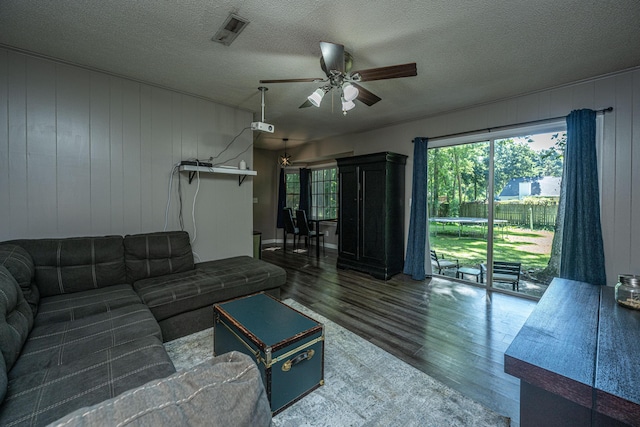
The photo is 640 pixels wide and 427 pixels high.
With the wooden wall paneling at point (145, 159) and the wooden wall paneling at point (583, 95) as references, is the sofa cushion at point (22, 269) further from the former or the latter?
the wooden wall paneling at point (583, 95)

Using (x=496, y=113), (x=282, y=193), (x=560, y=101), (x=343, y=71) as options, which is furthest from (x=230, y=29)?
(x=282, y=193)

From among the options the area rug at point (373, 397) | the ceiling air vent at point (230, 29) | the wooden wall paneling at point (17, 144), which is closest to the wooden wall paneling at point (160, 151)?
the wooden wall paneling at point (17, 144)

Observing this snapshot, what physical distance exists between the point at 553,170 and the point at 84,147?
525 cm

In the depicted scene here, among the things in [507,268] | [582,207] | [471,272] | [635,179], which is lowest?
[471,272]

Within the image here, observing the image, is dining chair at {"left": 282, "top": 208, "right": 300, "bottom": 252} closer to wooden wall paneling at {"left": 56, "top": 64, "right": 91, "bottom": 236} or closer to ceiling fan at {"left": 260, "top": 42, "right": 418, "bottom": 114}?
wooden wall paneling at {"left": 56, "top": 64, "right": 91, "bottom": 236}

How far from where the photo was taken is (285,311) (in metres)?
1.94

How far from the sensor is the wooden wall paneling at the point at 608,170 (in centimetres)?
269

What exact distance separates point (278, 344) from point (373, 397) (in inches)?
28.5

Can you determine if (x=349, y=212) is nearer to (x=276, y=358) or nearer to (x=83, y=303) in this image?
(x=276, y=358)

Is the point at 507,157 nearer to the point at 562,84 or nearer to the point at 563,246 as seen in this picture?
the point at 562,84

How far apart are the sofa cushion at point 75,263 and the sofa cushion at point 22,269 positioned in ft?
0.46

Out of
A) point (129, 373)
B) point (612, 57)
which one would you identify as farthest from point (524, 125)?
point (129, 373)

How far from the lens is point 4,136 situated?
88.7 inches

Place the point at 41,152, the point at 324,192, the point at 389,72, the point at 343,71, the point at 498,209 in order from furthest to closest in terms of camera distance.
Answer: the point at 324,192 < the point at 498,209 < the point at 41,152 < the point at 343,71 < the point at 389,72
